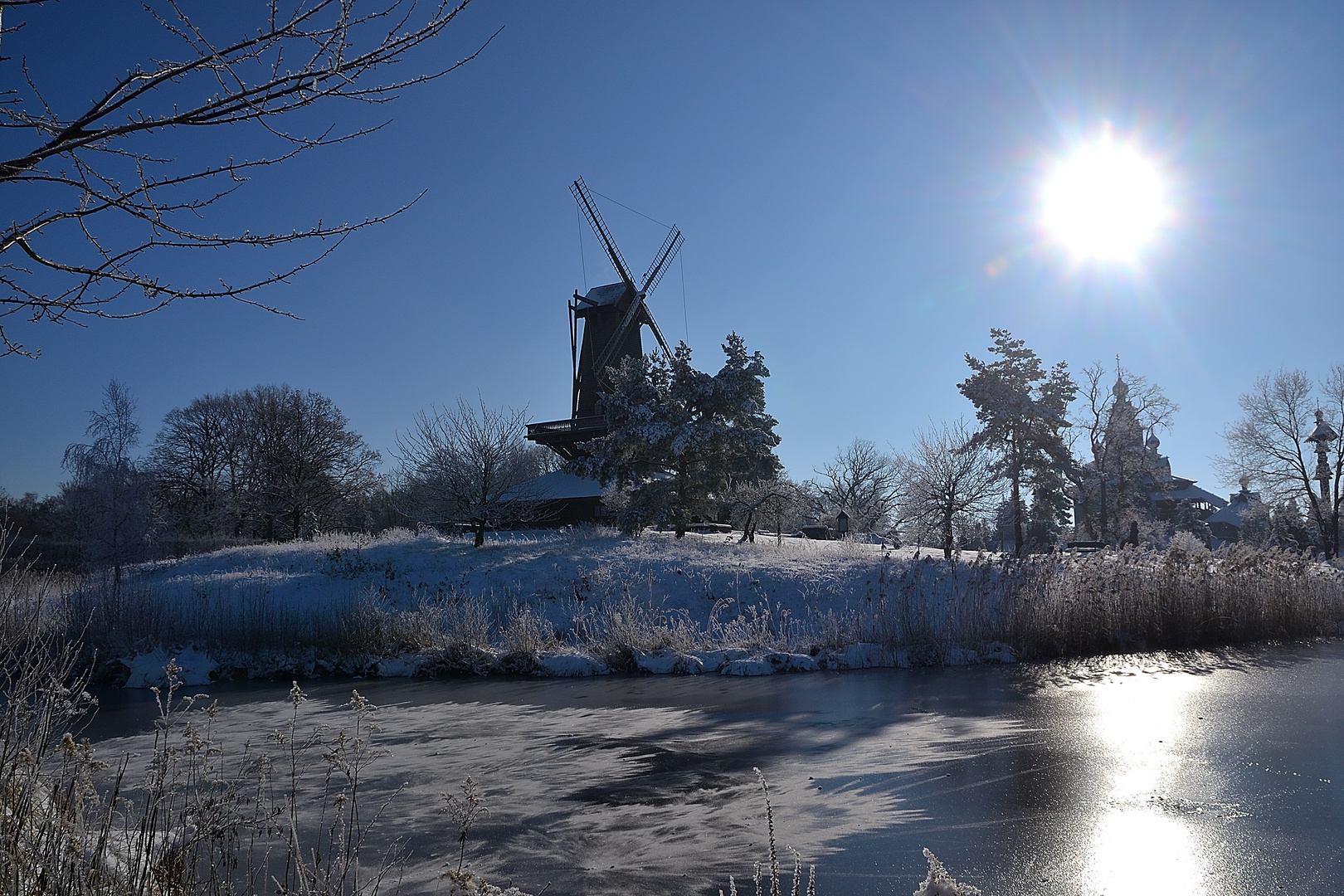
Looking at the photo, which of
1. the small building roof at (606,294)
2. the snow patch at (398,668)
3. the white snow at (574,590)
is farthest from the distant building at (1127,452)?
the snow patch at (398,668)

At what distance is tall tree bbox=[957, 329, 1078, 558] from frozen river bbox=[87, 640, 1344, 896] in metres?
20.4

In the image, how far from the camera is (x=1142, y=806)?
4.95m

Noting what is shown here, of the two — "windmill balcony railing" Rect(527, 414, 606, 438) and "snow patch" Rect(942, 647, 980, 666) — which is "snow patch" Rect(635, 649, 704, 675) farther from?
"windmill balcony railing" Rect(527, 414, 606, 438)

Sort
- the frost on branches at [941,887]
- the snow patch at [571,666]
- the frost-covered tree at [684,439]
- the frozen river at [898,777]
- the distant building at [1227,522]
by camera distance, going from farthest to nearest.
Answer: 1. the distant building at [1227,522]
2. the frost-covered tree at [684,439]
3. the snow patch at [571,666]
4. the frozen river at [898,777]
5. the frost on branches at [941,887]

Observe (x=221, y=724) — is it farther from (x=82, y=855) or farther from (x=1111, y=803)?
(x=1111, y=803)

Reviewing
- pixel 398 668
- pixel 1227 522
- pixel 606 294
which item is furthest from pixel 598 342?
pixel 1227 522

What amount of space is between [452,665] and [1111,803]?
10525mm

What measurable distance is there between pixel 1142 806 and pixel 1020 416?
1063 inches

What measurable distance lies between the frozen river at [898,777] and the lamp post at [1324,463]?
1209 inches

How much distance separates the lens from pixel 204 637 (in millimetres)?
14398

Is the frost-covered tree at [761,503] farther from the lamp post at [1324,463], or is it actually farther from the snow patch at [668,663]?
the lamp post at [1324,463]

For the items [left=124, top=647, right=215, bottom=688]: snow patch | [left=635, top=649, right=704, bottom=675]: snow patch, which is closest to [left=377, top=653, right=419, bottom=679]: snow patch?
[left=124, top=647, right=215, bottom=688]: snow patch

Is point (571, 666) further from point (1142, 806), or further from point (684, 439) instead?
point (684, 439)

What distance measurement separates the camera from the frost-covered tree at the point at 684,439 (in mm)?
24719
